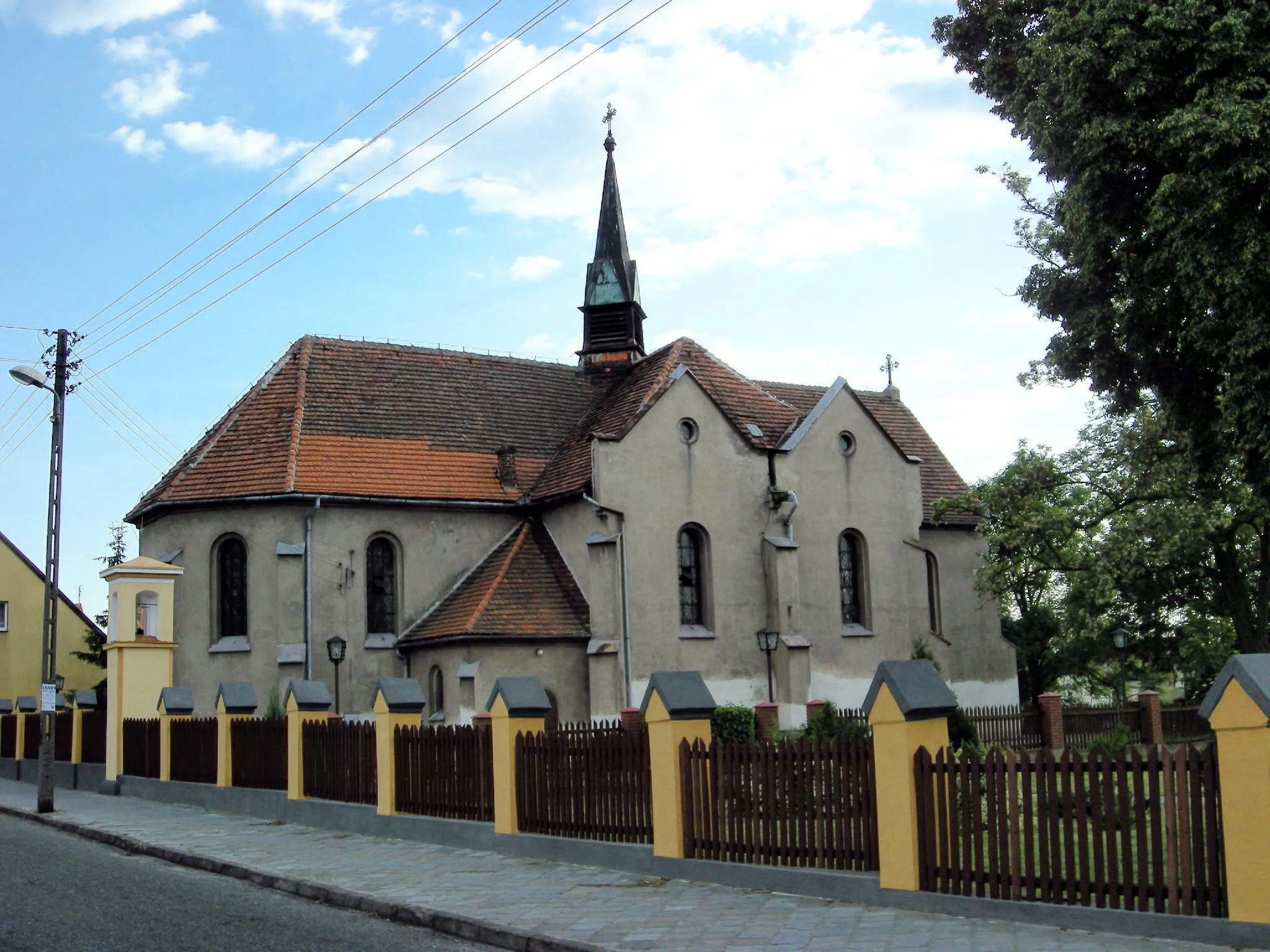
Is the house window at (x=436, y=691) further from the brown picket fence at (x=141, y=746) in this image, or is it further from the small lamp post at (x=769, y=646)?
the small lamp post at (x=769, y=646)

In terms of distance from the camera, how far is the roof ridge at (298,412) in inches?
1106

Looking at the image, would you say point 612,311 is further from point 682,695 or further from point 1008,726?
point 682,695

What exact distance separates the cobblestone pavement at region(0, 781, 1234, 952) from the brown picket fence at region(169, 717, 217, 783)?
4464mm

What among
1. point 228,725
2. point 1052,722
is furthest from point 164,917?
point 1052,722

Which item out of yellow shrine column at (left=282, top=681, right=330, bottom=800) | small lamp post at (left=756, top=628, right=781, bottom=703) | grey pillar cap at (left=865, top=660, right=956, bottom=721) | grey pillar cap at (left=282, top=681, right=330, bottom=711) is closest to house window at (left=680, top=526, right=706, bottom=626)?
small lamp post at (left=756, top=628, right=781, bottom=703)

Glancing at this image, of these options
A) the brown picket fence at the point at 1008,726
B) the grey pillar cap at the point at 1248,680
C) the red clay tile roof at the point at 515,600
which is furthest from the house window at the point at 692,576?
the grey pillar cap at the point at 1248,680

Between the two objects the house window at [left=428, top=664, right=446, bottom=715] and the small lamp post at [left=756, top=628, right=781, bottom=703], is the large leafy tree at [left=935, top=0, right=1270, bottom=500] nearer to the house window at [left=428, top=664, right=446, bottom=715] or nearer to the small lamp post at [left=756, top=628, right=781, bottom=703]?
the small lamp post at [left=756, top=628, right=781, bottom=703]

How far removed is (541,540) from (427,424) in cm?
417

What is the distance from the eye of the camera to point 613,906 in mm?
10727

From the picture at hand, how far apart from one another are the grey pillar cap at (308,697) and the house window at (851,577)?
14744 millimetres

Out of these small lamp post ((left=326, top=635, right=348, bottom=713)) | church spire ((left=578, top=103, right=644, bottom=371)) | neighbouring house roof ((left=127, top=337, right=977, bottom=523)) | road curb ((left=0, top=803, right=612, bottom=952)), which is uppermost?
church spire ((left=578, top=103, right=644, bottom=371))

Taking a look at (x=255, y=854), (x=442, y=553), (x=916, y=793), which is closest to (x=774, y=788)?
(x=916, y=793)

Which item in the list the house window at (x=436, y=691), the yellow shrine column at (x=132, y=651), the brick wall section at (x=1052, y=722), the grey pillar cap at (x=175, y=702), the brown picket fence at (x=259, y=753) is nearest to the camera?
the brown picket fence at (x=259, y=753)

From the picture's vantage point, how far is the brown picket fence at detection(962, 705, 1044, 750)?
92.1 feet
